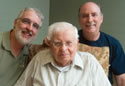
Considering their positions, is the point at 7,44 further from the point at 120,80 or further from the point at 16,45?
the point at 120,80

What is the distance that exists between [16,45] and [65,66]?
22.8 inches

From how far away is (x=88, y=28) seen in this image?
1725 millimetres

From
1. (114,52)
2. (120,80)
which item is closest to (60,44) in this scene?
(114,52)

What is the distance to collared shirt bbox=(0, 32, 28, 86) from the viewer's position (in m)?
1.52

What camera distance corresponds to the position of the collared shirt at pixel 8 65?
152 centimetres

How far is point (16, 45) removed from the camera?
1.62 m

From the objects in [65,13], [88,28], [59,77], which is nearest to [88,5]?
[88,28]

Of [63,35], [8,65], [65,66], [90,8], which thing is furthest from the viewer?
[90,8]

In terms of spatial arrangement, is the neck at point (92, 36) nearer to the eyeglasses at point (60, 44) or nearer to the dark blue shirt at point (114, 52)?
the dark blue shirt at point (114, 52)

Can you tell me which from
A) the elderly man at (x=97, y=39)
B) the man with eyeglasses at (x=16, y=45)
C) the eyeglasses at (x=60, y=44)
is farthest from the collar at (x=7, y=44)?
the elderly man at (x=97, y=39)

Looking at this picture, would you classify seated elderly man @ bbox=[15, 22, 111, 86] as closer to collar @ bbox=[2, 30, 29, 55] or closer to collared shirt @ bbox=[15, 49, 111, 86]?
collared shirt @ bbox=[15, 49, 111, 86]

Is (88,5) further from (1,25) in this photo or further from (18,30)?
(1,25)

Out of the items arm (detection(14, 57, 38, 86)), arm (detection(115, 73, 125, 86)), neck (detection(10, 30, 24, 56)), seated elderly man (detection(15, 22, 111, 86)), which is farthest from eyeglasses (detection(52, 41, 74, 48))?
arm (detection(115, 73, 125, 86))

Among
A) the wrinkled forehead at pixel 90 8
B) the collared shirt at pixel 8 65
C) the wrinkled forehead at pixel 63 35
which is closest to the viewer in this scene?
the wrinkled forehead at pixel 63 35
